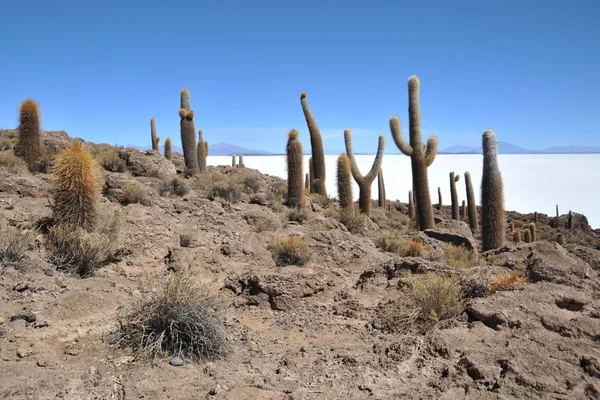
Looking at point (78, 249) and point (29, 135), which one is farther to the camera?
point (29, 135)

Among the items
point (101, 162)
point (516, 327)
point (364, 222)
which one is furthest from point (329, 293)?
point (101, 162)

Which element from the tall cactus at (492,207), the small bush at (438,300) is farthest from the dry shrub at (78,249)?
the tall cactus at (492,207)

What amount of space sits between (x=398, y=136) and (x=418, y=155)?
1316 mm

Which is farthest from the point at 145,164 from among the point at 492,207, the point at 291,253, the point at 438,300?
the point at 438,300

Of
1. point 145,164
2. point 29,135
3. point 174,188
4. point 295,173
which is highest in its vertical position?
point 29,135

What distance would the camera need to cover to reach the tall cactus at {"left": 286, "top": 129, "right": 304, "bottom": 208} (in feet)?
60.0

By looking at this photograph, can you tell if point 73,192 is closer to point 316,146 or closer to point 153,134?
point 316,146

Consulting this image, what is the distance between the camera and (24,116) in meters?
14.7

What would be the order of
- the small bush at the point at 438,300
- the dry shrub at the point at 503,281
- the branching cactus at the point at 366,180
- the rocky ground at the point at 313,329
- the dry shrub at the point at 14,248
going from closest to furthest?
the rocky ground at the point at 313,329 → the small bush at the point at 438,300 → the dry shrub at the point at 503,281 → the dry shrub at the point at 14,248 → the branching cactus at the point at 366,180

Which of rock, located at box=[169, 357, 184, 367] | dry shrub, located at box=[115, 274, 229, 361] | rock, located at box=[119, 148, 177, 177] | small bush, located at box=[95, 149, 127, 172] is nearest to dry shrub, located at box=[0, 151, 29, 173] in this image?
small bush, located at box=[95, 149, 127, 172]

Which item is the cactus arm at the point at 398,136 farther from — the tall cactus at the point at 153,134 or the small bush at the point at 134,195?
the tall cactus at the point at 153,134

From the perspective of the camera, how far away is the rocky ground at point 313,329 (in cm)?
435

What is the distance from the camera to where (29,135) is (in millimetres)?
14711

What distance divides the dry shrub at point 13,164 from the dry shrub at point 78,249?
19.9 feet
